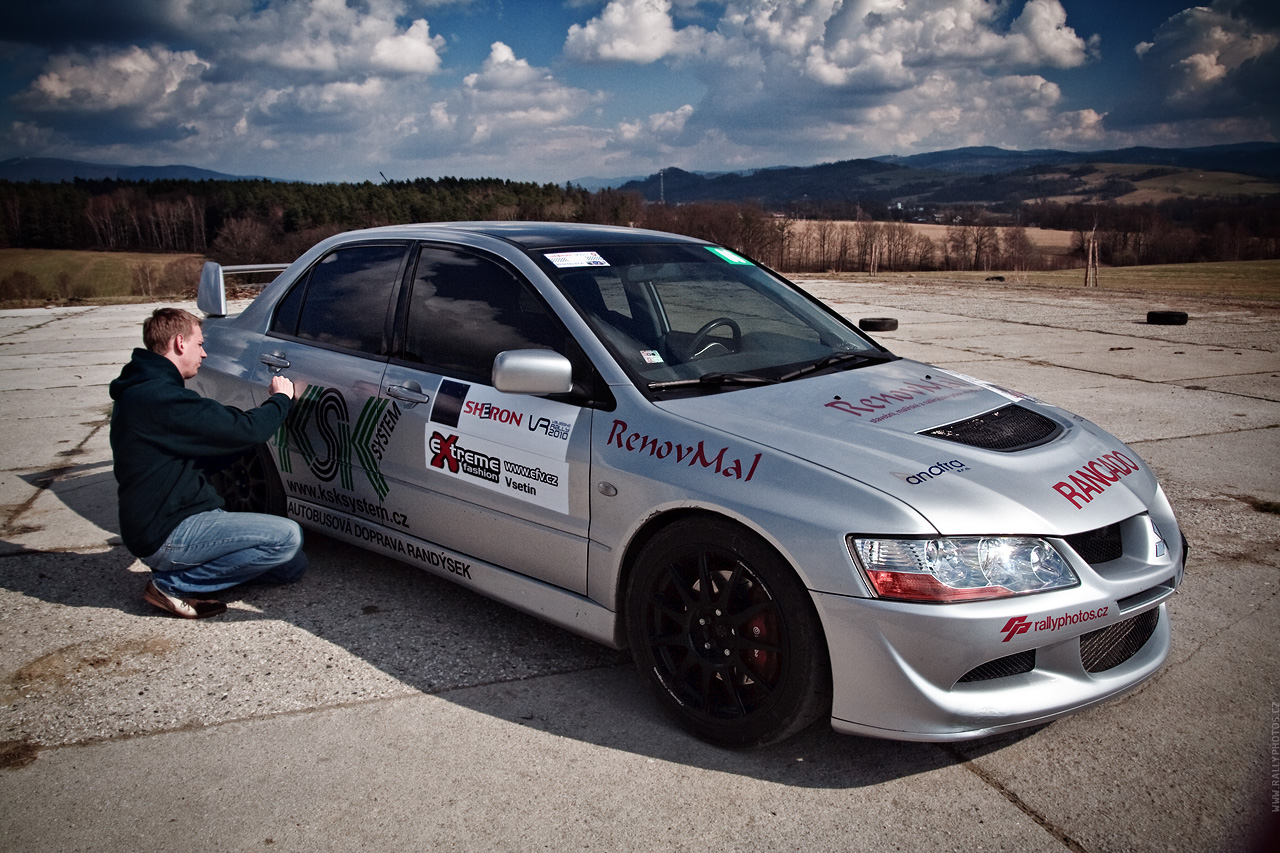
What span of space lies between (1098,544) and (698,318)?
1771 millimetres

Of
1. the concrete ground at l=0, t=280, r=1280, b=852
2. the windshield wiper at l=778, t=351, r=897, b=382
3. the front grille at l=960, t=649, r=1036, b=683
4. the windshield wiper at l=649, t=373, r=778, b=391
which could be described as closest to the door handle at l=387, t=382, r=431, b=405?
the concrete ground at l=0, t=280, r=1280, b=852

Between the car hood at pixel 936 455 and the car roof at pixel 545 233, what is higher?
the car roof at pixel 545 233

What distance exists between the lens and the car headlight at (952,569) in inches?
93.4

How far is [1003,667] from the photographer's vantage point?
8.04ft

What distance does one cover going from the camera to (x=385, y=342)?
3.86 meters

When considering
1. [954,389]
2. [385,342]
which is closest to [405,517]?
[385,342]

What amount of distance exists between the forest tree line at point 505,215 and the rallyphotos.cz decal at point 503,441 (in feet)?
99.4

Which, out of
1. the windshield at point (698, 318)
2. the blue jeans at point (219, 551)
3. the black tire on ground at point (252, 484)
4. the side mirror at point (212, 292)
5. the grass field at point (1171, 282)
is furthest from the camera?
the grass field at point (1171, 282)

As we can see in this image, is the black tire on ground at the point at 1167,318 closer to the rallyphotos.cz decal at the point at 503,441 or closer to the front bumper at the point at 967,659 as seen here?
the front bumper at the point at 967,659

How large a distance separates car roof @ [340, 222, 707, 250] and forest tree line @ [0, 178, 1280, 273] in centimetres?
2937

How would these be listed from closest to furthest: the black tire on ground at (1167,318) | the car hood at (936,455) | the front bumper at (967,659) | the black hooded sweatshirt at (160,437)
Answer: the front bumper at (967,659), the car hood at (936,455), the black hooded sweatshirt at (160,437), the black tire on ground at (1167,318)

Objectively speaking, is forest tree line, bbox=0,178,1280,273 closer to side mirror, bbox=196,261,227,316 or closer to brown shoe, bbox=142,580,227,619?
side mirror, bbox=196,261,227,316

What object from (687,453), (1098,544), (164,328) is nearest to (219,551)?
(164,328)

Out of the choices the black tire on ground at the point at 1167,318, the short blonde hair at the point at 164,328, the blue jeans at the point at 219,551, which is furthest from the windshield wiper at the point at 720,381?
the black tire on ground at the point at 1167,318
